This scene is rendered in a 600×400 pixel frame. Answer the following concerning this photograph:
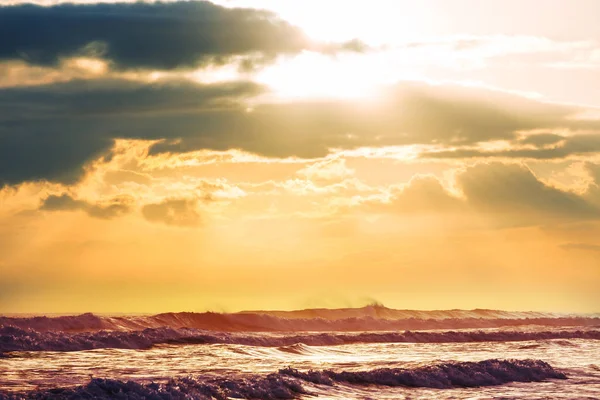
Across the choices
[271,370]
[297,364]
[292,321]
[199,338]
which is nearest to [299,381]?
[271,370]

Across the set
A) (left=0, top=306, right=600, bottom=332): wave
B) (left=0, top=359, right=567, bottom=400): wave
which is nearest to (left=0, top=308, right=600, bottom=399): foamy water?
(left=0, top=359, right=567, bottom=400): wave

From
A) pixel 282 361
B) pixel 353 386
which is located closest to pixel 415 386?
pixel 353 386

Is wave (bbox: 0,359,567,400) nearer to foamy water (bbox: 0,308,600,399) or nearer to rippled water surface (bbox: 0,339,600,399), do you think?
foamy water (bbox: 0,308,600,399)

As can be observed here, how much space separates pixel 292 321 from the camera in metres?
92.7

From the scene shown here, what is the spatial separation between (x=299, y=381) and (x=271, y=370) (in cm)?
503

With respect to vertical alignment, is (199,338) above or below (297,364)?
above

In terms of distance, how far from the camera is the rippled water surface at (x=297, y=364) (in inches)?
1262

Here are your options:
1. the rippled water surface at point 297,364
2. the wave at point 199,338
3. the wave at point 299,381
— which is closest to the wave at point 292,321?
the wave at point 199,338

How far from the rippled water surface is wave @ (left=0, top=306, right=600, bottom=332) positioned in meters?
15.1

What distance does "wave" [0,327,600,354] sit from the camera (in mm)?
46906

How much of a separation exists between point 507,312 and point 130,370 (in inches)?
4356

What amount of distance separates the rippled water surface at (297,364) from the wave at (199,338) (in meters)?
1.76

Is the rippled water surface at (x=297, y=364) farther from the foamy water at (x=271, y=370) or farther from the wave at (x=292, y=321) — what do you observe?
the wave at (x=292, y=321)

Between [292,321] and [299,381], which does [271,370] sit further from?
[292,321]
